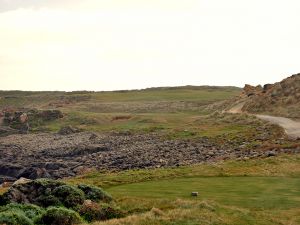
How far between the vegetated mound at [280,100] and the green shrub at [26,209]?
7503 cm

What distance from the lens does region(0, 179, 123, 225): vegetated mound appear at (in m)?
25.5

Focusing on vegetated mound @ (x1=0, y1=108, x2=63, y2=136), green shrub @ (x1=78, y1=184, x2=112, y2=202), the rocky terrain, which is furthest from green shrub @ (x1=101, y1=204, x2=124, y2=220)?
vegetated mound @ (x1=0, y1=108, x2=63, y2=136)

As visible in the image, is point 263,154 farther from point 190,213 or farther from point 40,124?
point 40,124

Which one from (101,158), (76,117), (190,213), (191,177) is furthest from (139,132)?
(190,213)

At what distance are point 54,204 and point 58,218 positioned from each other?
5.00 meters

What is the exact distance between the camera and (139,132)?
101750 millimetres

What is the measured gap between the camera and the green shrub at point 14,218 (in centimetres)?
2412

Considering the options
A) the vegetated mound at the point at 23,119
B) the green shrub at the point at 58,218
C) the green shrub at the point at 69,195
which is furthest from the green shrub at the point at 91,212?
the vegetated mound at the point at 23,119

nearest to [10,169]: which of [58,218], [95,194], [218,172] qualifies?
[218,172]

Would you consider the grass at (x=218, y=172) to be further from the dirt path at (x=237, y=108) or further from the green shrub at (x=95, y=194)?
the dirt path at (x=237, y=108)

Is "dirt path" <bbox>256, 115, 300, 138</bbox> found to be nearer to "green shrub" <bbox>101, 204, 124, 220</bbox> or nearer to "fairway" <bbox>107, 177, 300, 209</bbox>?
"fairway" <bbox>107, 177, 300, 209</bbox>

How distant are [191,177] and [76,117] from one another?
106 metres

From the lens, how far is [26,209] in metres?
Answer: 28.3

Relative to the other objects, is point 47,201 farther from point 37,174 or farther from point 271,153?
point 271,153
